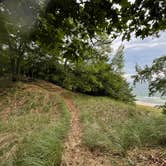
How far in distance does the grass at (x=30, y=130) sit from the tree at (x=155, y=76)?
16.3ft

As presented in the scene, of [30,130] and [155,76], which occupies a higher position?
[155,76]

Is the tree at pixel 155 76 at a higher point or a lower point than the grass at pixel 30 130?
higher

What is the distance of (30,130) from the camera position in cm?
817

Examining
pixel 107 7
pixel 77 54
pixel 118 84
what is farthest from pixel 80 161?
pixel 118 84

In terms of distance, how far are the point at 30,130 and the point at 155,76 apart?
34.0ft

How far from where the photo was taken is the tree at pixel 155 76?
1602 centimetres

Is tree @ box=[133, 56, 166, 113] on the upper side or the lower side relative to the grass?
upper

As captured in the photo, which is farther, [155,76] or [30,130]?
[155,76]

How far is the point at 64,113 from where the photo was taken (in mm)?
13578

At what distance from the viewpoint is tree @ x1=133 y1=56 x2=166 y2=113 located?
52.5 feet

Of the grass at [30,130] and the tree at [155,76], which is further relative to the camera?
the tree at [155,76]

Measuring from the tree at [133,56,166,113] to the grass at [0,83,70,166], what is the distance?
498 centimetres

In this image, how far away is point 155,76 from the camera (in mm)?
16703

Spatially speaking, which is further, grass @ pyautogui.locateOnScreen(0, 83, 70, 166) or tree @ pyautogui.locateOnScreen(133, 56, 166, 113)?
tree @ pyautogui.locateOnScreen(133, 56, 166, 113)
